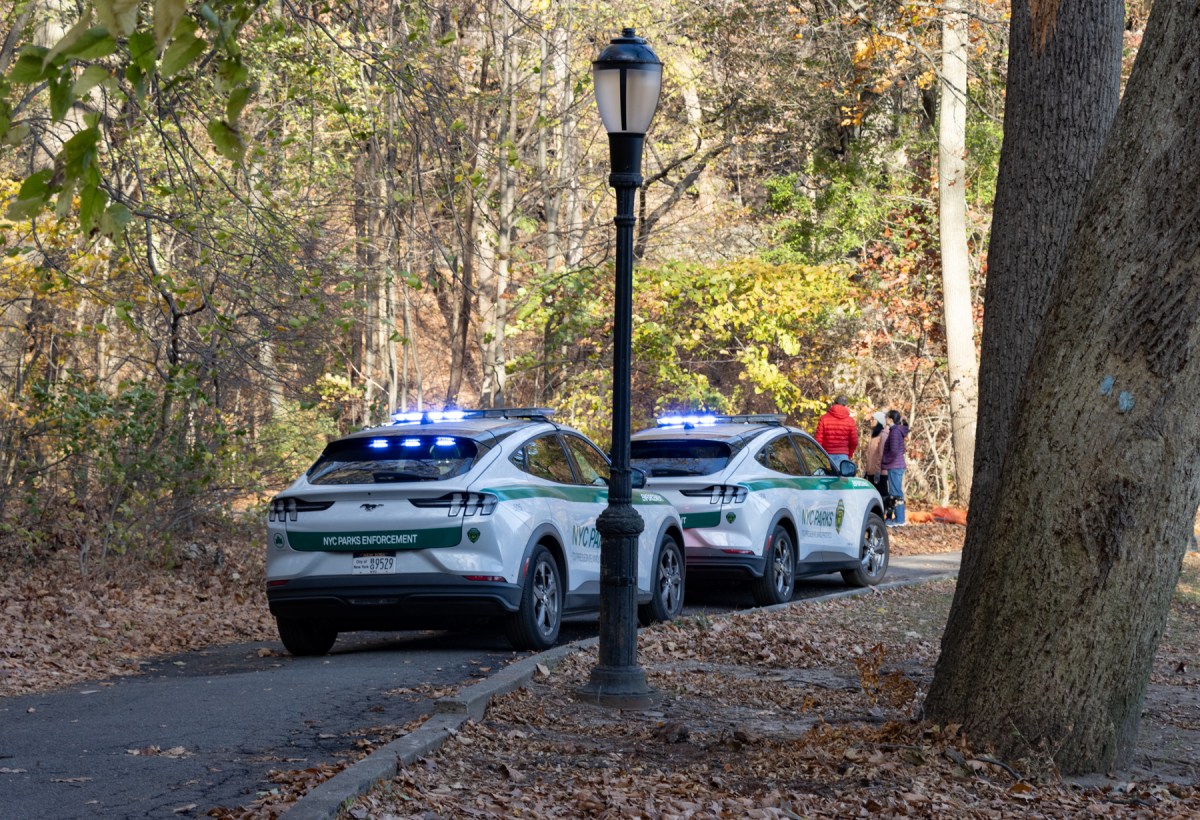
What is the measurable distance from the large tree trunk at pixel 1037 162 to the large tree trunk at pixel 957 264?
51.3 feet

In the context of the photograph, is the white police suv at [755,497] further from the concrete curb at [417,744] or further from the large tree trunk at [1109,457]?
the large tree trunk at [1109,457]

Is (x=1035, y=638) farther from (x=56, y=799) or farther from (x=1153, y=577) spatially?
(x=56, y=799)

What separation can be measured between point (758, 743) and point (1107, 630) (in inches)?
69.6

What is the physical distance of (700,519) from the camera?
13.9m

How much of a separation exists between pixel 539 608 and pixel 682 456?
3865 mm

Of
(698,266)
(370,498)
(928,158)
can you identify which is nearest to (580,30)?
(698,266)

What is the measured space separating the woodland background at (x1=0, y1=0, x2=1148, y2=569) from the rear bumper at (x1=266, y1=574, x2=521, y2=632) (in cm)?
283

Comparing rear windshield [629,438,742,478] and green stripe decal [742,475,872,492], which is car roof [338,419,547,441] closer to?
rear windshield [629,438,742,478]

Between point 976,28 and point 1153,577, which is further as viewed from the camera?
point 976,28

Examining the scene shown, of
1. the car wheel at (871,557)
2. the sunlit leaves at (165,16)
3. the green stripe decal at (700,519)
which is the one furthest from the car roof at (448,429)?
the sunlit leaves at (165,16)

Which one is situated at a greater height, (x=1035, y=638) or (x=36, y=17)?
(x=36, y=17)

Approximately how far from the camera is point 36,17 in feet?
46.2

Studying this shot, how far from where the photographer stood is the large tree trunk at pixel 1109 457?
6.44 meters

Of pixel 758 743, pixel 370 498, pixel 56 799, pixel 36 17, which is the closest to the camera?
pixel 56 799
